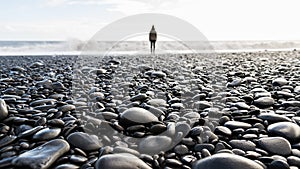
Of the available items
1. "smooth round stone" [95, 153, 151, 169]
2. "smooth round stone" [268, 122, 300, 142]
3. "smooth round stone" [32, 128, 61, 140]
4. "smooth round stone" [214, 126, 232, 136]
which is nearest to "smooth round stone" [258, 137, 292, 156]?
"smooth round stone" [268, 122, 300, 142]

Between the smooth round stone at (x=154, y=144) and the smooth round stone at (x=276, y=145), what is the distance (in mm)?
692

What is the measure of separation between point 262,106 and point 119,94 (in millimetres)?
1834

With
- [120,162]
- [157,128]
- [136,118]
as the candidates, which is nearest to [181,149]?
[157,128]

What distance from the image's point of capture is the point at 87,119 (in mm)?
2633

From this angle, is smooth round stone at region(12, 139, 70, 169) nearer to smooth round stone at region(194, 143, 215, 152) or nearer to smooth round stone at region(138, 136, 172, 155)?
smooth round stone at region(138, 136, 172, 155)

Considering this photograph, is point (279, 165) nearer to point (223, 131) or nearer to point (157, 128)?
point (223, 131)

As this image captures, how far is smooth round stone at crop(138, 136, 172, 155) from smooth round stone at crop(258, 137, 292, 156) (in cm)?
69

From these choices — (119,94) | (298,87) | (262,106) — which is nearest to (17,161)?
(119,94)

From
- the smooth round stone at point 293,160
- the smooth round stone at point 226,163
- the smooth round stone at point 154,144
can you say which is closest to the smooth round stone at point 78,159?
the smooth round stone at point 154,144

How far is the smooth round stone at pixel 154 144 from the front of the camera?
6.73 ft

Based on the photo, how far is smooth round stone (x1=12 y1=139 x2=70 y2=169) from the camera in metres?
1.75

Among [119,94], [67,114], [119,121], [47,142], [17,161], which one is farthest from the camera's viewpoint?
[119,94]

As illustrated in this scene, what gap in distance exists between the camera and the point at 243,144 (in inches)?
82.5

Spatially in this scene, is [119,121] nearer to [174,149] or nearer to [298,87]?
[174,149]
